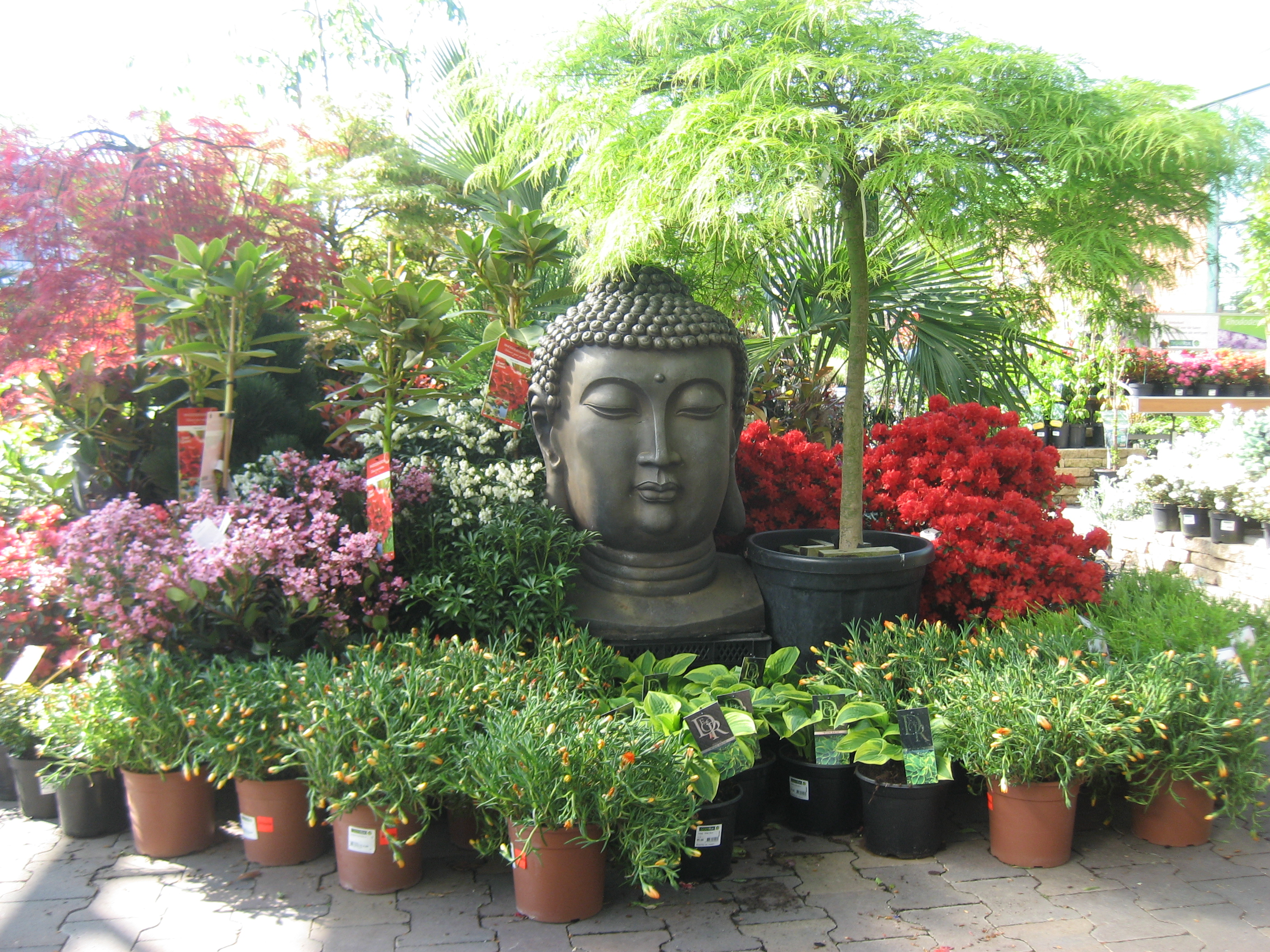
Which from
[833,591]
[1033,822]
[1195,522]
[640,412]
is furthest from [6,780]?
[1195,522]

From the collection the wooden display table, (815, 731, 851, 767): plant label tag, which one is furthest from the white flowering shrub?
the wooden display table

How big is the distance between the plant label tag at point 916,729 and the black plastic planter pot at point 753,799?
1.41ft

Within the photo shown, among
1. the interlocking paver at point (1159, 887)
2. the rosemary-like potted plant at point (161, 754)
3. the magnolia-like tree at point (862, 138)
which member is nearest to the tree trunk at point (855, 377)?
the magnolia-like tree at point (862, 138)

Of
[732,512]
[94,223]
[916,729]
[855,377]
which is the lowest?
[916,729]

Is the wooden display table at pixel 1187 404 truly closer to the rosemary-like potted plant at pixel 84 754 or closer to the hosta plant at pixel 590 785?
the hosta plant at pixel 590 785

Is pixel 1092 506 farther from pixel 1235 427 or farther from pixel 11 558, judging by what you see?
pixel 11 558

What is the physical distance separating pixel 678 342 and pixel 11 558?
248cm

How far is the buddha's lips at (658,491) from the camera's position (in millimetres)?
3205

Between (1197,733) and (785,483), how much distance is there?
2.02 m

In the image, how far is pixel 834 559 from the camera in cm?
317

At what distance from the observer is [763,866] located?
2.53m

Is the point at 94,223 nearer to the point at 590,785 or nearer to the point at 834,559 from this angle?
the point at 590,785

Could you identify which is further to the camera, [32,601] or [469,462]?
[469,462]

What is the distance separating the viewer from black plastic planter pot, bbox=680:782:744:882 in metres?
2.35
